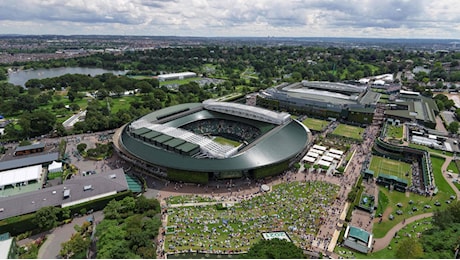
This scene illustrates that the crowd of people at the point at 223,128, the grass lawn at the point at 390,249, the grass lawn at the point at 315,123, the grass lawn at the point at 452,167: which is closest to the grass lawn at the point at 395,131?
the grass lawn at the point at 452,167

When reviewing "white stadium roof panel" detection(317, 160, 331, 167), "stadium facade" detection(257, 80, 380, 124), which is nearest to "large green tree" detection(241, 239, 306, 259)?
"white stadium roof panel" detection(317, 160, 331, 167)

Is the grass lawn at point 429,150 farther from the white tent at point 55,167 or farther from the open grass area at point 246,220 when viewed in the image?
the white tent at point 55,167

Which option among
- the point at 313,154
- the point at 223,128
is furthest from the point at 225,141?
the point at 313,154

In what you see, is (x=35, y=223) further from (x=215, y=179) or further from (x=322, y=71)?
(x=322, y=71)

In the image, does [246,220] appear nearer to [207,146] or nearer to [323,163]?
[207,146]

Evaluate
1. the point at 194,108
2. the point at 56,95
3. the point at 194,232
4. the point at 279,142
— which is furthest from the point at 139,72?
the point at 194,232

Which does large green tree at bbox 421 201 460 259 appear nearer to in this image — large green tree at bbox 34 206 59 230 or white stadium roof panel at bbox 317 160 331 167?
white stadium roof panel at bbox 317 160 331 167
